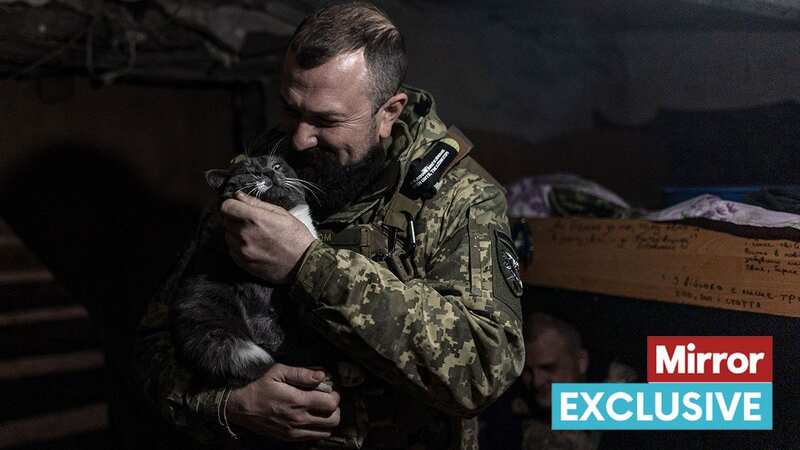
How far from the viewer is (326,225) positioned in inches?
83.7

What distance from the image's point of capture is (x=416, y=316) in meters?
1.74

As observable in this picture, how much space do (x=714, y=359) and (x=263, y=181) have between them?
1676 millimetres

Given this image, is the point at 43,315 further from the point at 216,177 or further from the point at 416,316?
the point at 416,316

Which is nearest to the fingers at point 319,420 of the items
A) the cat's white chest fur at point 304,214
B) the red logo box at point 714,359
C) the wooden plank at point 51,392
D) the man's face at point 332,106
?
the cat's white chest fur at point 304,214

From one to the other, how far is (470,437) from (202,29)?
2293 millimetres

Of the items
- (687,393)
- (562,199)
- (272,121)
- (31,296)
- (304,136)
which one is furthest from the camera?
(272,121)

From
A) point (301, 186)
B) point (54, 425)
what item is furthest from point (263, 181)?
point (54, 425)

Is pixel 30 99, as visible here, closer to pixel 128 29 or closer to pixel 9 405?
pixel 128 29

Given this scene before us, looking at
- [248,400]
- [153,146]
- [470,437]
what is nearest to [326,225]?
[248,400]

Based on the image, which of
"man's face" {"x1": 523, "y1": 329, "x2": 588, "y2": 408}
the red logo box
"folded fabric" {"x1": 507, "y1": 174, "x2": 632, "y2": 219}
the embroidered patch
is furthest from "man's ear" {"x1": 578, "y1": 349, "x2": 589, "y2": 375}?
the embroidered patch

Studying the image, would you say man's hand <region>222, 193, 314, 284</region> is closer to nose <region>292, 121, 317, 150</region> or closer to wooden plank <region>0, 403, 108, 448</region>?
nose <region>292, 121, 317, 150</region>

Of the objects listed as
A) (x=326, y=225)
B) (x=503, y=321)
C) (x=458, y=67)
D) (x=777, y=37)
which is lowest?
(x=503, y=321)

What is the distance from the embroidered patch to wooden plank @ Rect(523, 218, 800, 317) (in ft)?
3.16

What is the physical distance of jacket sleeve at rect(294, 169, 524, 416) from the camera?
68.1 inches
